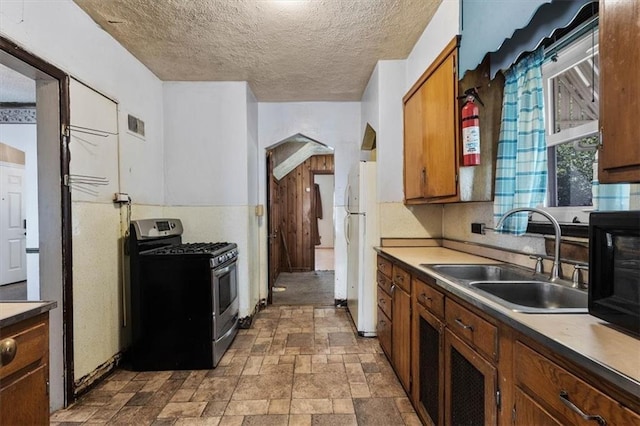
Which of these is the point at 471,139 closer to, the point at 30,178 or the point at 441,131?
the point at 441,131

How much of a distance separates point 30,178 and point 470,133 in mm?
5028

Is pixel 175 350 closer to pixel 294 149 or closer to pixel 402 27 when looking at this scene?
pixel 402 27

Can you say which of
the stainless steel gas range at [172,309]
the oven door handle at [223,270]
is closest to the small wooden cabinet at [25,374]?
the stainless steel gas range at [172,309]

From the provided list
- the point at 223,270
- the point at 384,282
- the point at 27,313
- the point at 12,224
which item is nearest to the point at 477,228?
the point at 384,282

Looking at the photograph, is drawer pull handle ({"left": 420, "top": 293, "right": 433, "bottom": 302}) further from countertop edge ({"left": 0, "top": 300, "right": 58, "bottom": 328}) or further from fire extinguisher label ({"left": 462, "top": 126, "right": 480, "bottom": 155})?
countertop edge ({"left": 0, "top": 300, "right": 58, "bottom": 328})

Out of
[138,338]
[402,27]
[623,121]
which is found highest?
[402,27]

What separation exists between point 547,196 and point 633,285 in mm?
1222

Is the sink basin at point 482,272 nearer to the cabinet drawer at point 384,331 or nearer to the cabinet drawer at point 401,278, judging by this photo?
the cabinet drawer at point 401,278

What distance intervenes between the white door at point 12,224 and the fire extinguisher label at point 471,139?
693 centimetres

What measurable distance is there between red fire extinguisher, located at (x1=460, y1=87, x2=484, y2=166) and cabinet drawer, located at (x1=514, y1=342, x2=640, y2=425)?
1256 mm

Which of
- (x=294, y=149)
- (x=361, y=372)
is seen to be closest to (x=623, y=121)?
(x=361, y=372)

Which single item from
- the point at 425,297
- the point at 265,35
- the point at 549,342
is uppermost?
the point at 265,35

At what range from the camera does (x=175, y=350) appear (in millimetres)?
2621

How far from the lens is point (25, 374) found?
1.09 metres
